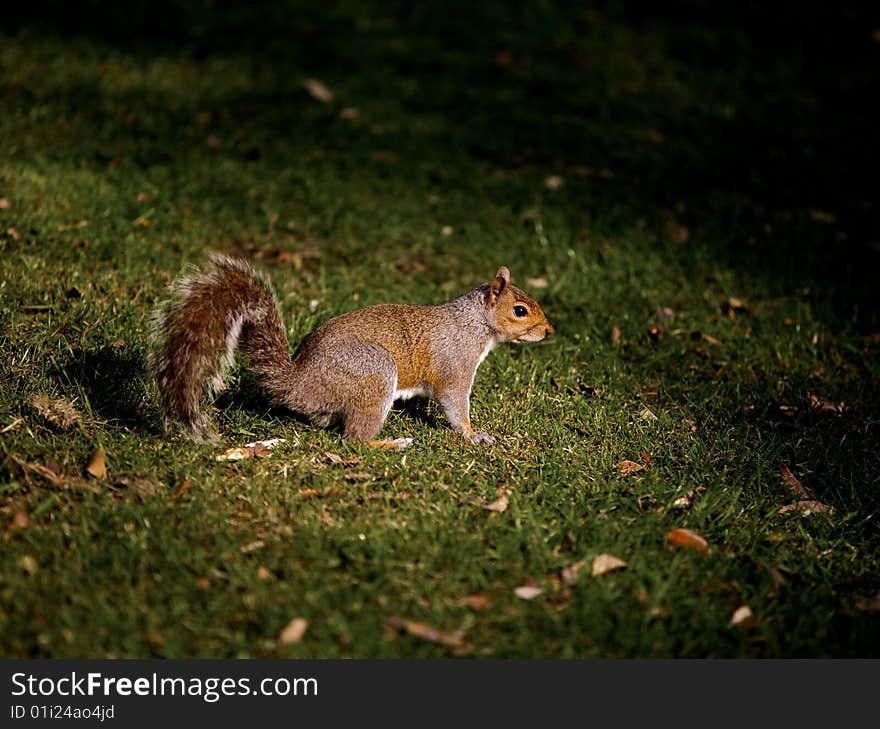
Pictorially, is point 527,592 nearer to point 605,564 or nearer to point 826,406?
point 605,564

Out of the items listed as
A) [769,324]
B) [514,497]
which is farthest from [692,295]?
[514,497]

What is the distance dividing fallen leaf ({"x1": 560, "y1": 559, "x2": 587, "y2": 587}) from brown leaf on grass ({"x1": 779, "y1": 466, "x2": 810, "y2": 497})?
1129 mm

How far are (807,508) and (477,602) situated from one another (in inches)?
60.7

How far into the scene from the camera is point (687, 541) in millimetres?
3322

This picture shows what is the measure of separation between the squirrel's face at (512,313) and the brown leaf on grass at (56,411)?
178cm

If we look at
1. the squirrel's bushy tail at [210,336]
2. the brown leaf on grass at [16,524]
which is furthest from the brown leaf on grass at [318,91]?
the brown leaf on grass at [16,524]

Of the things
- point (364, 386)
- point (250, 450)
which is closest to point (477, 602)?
point (364, 386)

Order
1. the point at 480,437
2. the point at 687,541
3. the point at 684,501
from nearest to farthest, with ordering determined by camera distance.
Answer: the point at 687,541, the point at 684,501, the point at 480,437

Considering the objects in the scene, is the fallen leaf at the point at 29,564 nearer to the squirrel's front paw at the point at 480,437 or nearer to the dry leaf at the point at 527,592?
the dry leaf at the point at 527,592

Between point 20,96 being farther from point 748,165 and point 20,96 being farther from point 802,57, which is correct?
point 802,57

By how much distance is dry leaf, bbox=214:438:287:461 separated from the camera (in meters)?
3.59

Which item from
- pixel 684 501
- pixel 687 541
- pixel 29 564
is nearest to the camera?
pixel 29 564

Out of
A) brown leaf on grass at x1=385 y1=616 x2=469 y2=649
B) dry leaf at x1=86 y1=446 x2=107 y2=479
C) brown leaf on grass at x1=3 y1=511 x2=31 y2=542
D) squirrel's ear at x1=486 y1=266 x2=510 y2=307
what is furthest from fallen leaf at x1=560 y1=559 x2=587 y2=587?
brown leaf on grass at x1=3 y1=511 x2=31 y2=542

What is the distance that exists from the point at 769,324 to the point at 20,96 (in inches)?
227
